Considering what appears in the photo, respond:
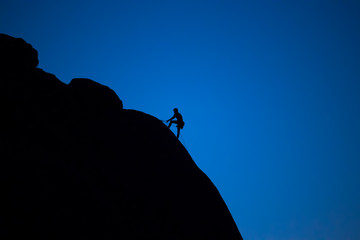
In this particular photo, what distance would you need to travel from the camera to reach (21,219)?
6453 mm

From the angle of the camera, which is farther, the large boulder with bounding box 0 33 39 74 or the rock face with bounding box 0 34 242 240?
the large boulder with bounding box 0 33 39 74

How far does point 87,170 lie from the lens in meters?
10.3

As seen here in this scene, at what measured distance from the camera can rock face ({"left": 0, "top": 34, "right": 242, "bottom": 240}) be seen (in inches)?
277

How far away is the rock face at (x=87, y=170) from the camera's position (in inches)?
277

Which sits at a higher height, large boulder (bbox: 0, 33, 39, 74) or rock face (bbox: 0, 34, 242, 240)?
large boulder (bbox: 0, 33, 39, 74)

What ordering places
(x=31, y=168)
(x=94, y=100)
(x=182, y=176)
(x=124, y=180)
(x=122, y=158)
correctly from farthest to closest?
(x=94, y=100) < (x=182, y=176) < (x=122, y=158) < (x=124, y=180) < (x=31, y=168)

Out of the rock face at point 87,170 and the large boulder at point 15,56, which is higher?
the large boulder at point 15,56

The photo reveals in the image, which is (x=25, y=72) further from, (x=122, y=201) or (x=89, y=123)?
(x=122, y=201)

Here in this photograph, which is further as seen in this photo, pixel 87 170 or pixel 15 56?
pixel 15 56

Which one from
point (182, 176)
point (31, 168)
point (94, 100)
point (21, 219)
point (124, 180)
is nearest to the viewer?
point (21, 219)

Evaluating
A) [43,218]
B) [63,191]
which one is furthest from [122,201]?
[43,218]

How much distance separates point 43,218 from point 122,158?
5225mm

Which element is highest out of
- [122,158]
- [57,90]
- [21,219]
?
[57,90]

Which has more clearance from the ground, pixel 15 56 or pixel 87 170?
pixel 15 56
